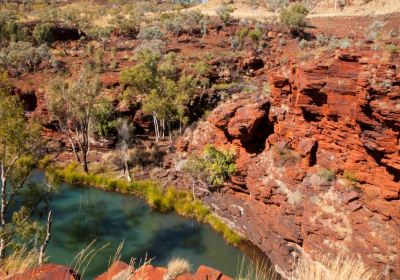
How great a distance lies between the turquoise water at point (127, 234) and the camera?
20.1 metres

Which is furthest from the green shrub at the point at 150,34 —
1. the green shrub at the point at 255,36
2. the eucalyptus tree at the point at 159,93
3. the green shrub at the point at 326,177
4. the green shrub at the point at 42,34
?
the green shrub at the point at 326,177

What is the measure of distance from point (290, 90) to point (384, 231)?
9771 mm

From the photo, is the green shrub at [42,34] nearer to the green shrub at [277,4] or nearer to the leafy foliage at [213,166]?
the leafy foliage at [213,166]

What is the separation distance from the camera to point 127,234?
22.5 metres

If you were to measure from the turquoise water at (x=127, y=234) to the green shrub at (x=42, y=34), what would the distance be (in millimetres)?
36325

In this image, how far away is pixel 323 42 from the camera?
47.0m

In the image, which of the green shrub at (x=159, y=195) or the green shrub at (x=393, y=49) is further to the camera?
the green shrub at (x=159, y=195)

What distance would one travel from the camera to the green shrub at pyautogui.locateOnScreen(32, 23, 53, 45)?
55.8 m

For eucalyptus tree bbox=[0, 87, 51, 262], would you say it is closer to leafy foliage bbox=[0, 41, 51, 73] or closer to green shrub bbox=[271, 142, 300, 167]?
green shrub bbox=[271, 142, 300, 167]

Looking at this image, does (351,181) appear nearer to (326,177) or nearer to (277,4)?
(326,177)

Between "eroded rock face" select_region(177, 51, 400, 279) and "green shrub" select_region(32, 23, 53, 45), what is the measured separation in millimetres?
41072

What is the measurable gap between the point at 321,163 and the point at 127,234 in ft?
38.8

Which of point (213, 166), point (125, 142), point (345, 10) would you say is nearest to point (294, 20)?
point (345, 10)

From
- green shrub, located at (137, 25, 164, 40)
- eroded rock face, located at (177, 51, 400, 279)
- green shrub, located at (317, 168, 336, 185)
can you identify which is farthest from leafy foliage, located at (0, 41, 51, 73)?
green shrub, located at (317, 168, 336, 185)
